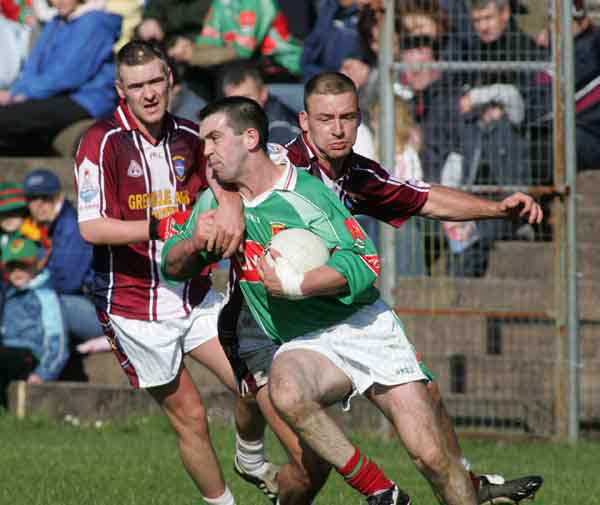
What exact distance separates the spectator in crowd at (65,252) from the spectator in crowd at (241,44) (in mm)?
2251

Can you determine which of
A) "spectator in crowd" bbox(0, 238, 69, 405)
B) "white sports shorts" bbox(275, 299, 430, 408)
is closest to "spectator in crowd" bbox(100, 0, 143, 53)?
"spectator in crowd" bbox(0, 238, 69, 405)

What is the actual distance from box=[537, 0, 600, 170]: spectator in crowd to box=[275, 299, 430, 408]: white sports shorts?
6.86 metres

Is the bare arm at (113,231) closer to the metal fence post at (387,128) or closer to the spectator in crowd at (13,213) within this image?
the metal fence post at (387,128)

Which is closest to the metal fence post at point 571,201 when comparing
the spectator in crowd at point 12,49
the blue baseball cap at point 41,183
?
the blue baseball cap at point 41,183

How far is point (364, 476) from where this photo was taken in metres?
6.30

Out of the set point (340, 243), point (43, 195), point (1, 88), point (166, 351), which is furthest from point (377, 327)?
point (1, 88)

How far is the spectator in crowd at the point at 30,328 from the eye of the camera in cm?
1278

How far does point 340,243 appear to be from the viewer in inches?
257

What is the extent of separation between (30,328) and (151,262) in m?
5.05

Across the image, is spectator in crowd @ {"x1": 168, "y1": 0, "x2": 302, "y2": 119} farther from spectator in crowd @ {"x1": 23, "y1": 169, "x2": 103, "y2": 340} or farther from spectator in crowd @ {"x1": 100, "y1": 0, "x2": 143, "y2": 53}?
spectator in crowd @ {"x1": 23, "y1": 169, "x2": 103, "y2": 340}

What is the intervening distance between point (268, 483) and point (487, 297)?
4.18 meters

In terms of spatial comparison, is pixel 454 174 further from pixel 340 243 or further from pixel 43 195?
pixel 340 243

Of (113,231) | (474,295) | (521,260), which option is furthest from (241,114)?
(521,260)

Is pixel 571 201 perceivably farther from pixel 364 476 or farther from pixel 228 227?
pixel 228 227
